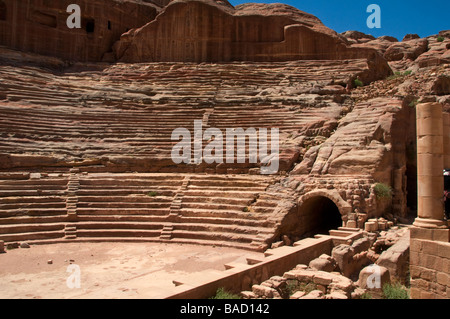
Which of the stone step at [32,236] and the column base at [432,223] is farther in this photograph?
the stone step at [32,236]

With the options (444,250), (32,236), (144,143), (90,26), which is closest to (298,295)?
(444,250)

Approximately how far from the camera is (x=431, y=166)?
6957 millimetres

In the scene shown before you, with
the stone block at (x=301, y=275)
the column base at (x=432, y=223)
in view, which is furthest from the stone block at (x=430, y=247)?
the stone block at (x=301, y=275)

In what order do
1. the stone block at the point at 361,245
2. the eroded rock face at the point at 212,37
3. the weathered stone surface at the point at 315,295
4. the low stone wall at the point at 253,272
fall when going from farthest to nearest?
the eroded rock face at the point at 212,37 → the stone block at the point at 361,245 → the weathered stone surface at the point at 315,295 → the low stone wall at the point at 253,272

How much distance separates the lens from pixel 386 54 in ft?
106

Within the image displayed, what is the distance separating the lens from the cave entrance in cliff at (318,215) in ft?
41.5

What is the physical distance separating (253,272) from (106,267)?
3.63 metres

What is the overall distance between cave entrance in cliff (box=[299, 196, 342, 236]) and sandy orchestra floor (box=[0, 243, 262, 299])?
315 cm

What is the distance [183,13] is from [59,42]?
7955 mm

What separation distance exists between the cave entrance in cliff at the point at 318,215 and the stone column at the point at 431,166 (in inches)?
219

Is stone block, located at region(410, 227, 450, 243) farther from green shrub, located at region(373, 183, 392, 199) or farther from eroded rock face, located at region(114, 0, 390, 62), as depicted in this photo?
eroded rock face, located at region(114, 0, 390, 62)

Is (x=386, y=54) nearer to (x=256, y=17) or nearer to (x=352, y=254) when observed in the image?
(x=256, y=17)

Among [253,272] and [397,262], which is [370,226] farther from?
[253,272]

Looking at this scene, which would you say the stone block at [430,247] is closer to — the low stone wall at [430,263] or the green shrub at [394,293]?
the low stone wall at [430,263]
